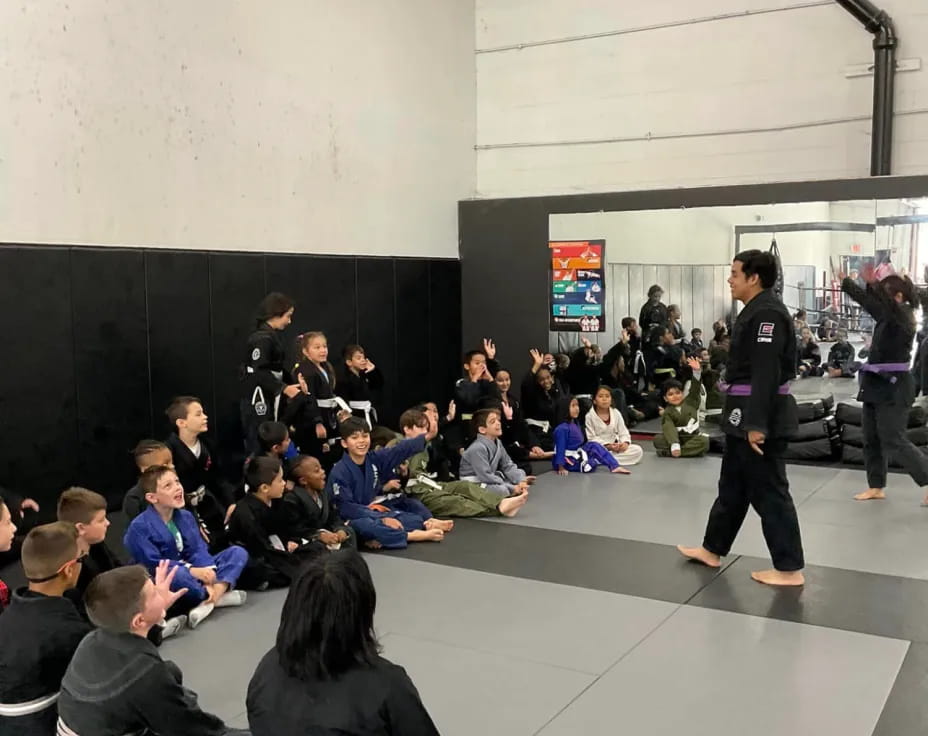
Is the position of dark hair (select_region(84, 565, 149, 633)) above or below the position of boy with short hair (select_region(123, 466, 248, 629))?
above

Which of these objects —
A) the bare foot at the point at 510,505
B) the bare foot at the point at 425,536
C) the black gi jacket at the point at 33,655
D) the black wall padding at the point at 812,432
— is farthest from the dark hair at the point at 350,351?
the black gi jacket at the point at 33,655

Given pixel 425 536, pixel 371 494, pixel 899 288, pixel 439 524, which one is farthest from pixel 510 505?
pixel 899 288

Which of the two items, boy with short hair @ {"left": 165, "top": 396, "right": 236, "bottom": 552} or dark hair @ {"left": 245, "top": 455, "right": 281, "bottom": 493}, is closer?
dark hair @ {"left": 245, "top": 455, "right": 281, "bottom": 493}

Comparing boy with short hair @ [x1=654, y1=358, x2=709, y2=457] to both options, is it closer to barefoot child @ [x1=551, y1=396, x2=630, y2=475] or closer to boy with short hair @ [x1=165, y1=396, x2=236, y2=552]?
barefoot child @ [x1=551, y1=396, x2=630, y2=475]

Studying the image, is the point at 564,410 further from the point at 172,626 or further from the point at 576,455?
the point at 172,626

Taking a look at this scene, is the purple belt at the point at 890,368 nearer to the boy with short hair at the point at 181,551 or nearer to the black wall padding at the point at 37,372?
the boy with short hair at the point at 181,551

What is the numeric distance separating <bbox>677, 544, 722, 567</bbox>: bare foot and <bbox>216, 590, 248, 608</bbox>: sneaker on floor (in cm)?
255

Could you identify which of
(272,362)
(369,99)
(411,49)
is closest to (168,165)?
(272,362)

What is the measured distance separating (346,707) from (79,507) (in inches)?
86.0

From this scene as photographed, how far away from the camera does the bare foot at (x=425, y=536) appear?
236 inches

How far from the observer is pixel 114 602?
9.00 ft

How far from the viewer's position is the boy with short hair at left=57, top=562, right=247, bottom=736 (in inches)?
106

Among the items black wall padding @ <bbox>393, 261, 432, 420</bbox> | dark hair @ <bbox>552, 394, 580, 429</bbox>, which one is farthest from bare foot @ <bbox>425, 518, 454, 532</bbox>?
black wall padding @ <bbox>393, 261, 432, 420</bbox>

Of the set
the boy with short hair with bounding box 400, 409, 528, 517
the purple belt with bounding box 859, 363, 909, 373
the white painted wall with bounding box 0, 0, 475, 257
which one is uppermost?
the white painted wall with bounding box 0, 0, 475, 257
